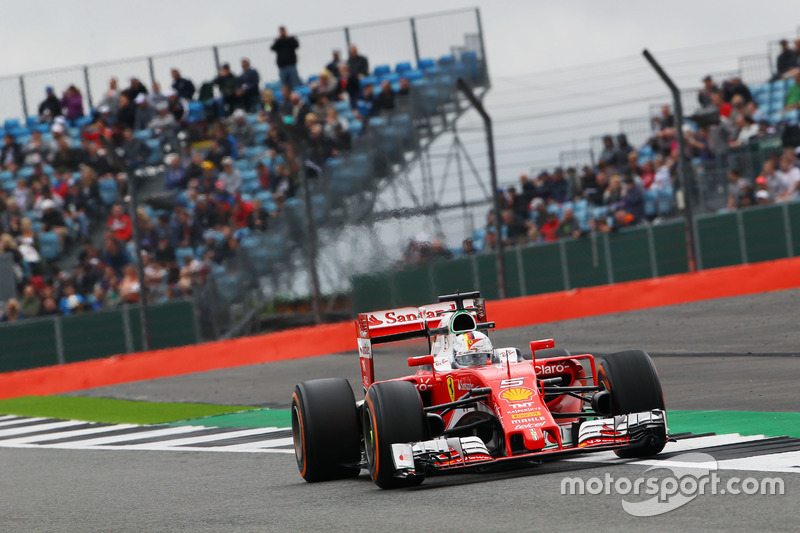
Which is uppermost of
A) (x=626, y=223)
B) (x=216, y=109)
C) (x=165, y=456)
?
(x=216, y=109)

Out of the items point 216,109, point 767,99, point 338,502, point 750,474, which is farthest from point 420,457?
point 216,109

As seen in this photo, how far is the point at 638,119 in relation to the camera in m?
19.1

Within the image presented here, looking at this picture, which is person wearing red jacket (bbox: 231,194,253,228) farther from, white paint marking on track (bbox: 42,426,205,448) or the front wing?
the front wing

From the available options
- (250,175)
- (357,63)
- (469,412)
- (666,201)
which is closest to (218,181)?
(250,175)

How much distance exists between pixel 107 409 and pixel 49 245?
7.58 metres

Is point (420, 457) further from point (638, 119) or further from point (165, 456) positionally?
point (638, 119)

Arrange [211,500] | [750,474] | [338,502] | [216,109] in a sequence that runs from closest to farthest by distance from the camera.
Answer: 1. [750,474]
2. [338,502]
3. [211,500]
4. [216,109]

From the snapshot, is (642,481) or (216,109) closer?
(642,481)

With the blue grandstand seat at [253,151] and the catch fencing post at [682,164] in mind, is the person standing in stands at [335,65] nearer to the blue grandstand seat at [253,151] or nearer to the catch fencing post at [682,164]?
the blue grandstand seat at [253,151]

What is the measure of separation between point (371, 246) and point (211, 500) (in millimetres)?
10554

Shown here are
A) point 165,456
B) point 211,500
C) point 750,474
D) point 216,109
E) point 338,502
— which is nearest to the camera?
point 750,474

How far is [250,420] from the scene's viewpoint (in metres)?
A: 13.4

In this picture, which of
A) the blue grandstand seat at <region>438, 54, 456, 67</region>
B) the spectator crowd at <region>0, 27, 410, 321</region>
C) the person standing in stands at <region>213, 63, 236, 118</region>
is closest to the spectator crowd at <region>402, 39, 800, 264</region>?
the spectator crowd at <region>0, 27, 410, 321</region>

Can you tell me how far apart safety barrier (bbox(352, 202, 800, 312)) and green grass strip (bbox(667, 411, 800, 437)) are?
834 cm
